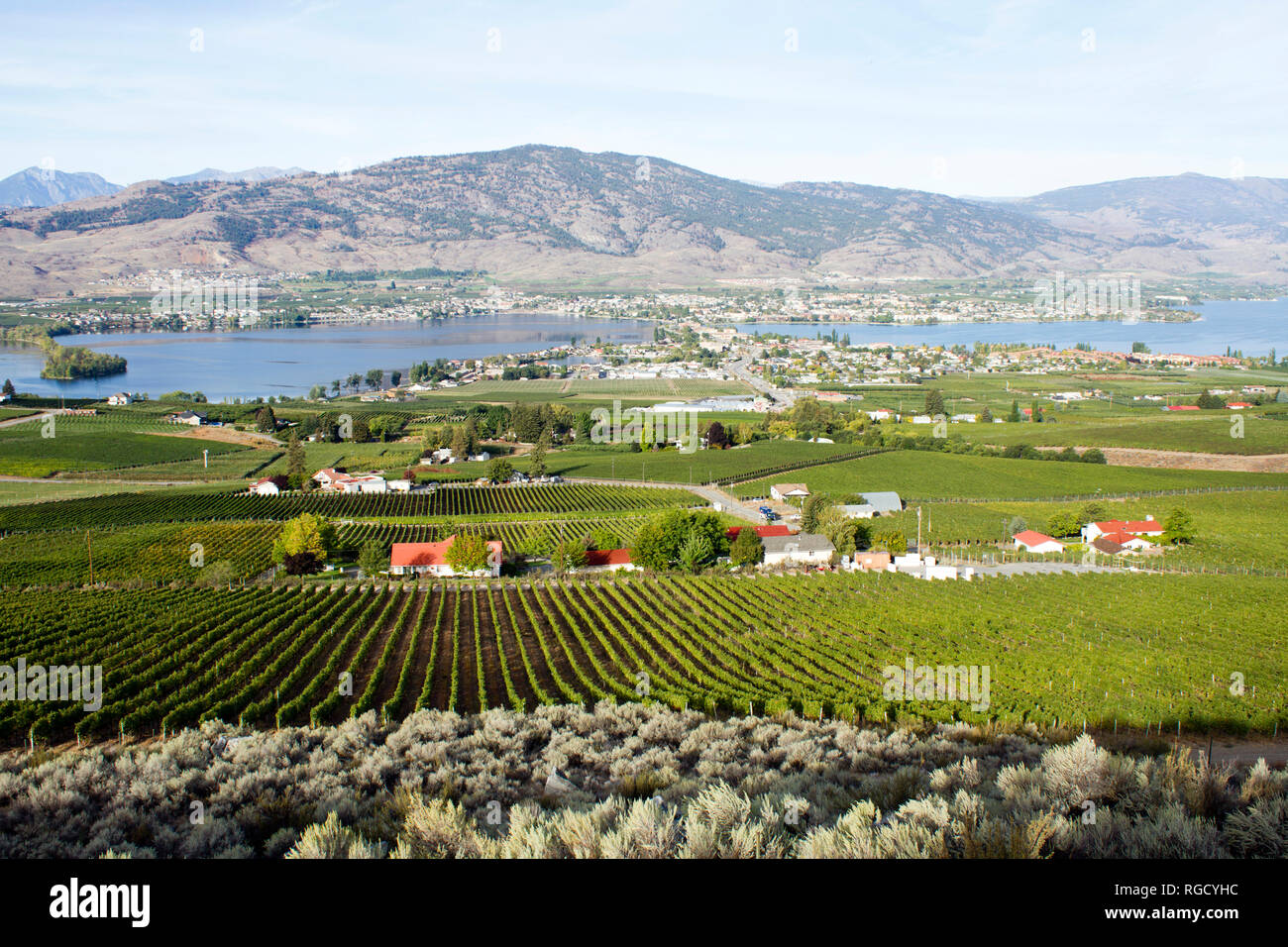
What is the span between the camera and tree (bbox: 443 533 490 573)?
31.6 m

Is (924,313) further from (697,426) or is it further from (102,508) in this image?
(102,508)

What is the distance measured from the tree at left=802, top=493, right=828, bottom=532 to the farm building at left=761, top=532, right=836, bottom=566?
3475 mm

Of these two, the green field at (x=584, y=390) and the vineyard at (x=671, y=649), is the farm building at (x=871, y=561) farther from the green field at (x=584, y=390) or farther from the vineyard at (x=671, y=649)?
the green field at (x=584, y=390)

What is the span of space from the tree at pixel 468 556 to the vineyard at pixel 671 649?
361 centimetres

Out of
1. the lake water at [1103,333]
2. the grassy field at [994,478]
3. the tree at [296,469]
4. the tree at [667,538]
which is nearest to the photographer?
the tree at [667,538]

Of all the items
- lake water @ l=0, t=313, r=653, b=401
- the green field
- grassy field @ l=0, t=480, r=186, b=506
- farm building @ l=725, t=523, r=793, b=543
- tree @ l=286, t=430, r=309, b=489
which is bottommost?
farm building @ l=725, t=523, r=793, b=543

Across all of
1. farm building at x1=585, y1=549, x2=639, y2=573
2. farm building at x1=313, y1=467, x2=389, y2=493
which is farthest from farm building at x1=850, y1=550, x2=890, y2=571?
farm building at x1=313, y1=467, x2=389, y2=493

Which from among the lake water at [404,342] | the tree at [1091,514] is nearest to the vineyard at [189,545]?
the tree at [1091,514]

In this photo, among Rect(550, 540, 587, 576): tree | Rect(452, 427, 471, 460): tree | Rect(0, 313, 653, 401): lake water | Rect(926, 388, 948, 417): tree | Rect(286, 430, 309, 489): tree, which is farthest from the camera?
Rect(0, 313, 653, 401): lake water

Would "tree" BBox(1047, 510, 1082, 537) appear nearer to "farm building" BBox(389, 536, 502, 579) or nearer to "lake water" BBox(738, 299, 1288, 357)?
"farm building" BBox(389, 536, 502, 579)

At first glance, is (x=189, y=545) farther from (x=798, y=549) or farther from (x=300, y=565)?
(x=798, y=549)

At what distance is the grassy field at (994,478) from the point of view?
4894 centimetres

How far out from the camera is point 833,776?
7988mm
